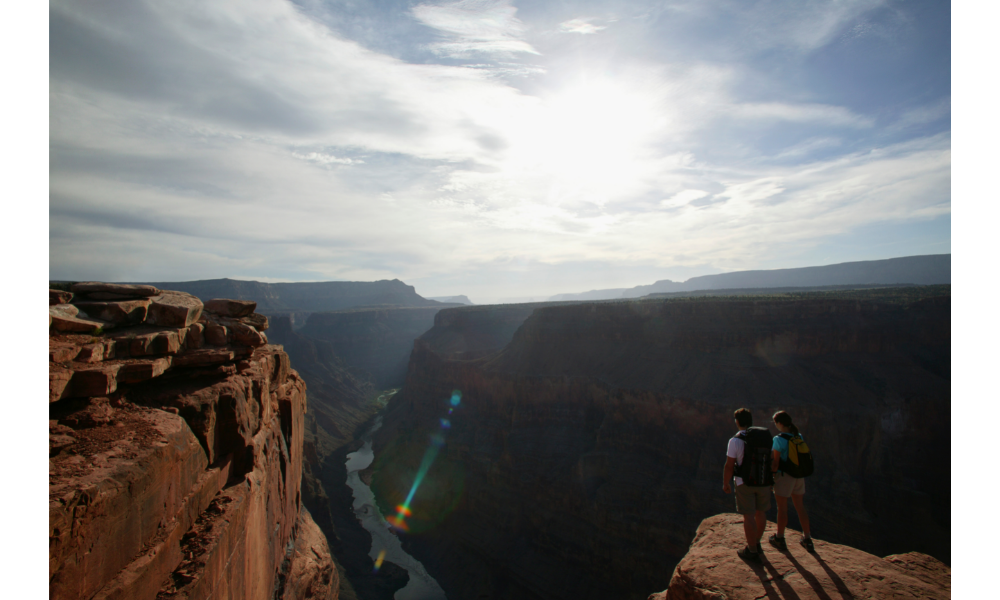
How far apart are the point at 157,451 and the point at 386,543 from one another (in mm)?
30477

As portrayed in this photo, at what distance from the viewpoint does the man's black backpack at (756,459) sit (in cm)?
649

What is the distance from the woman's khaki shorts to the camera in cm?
687

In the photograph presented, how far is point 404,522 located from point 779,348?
28996 millimetres

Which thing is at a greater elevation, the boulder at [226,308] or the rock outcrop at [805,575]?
the boulder at [226,308]

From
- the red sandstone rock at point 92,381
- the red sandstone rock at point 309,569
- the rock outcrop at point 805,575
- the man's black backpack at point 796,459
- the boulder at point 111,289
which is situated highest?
the boulder at point 111,289

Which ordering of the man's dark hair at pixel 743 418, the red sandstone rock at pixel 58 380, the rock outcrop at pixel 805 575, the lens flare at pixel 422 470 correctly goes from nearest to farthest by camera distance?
the red sandstone rock at pixel 58 380, the rock outcrop at pixel 805 575, the man's dark hair at pixel 743 418, the lens flare at pixel 422 470

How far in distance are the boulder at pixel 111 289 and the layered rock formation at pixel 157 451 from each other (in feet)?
Result: 0.06

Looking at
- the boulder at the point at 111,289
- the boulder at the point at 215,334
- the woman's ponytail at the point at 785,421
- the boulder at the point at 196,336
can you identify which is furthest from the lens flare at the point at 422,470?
the woman's ponytail at the point at 785,421

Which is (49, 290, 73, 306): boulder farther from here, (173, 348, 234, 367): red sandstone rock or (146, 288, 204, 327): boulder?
(173, 348, 234, 367): red sandstone rock

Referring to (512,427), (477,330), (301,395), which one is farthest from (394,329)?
(301,395)

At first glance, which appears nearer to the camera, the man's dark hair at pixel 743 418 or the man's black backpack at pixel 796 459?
the man's black backpack at pixel 796 459

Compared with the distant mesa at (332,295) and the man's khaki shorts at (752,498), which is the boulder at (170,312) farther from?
the distant mesa at (332,295)

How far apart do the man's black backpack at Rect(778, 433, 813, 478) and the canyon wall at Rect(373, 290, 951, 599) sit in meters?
18.4

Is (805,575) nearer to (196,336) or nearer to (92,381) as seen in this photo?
(92,381)
